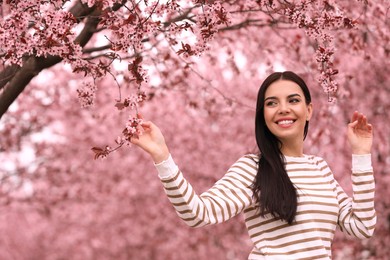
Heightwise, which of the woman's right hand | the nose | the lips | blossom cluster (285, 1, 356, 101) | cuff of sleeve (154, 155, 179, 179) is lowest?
cuff of sleeve (154, 155, 179, 179)

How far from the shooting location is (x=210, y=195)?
9.99ft

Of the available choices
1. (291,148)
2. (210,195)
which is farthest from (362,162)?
(210,195)

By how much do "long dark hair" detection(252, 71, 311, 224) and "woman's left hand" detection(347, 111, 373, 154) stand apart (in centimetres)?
31

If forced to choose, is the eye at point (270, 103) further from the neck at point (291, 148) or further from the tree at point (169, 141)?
the tree at point (169, 141)

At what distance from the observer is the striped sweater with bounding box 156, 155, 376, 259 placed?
2916 mm

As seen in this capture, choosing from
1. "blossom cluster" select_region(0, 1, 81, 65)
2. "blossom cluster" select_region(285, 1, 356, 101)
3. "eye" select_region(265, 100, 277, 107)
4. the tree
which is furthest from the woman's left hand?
the tree

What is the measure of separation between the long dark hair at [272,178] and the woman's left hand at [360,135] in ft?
1.03

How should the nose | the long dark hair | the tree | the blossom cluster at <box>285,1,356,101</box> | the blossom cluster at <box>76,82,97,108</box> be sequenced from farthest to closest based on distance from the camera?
1. the tree
2. the blossom cluster at <box>76,82,97,108</box>
3. the blossom cluster at <box>285,1,356,101</box>
4. the nose
5. the long dark hair

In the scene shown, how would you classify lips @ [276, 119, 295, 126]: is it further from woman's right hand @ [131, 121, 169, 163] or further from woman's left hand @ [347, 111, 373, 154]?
woman's right hand @ [131, 121, 169, 163]

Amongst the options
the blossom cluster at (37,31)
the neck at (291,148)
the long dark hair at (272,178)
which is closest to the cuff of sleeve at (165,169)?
the long dark hair at (272,178)

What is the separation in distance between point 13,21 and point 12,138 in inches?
302

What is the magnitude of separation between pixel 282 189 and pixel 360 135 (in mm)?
544

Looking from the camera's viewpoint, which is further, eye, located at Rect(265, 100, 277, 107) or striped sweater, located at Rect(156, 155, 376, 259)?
eye, located at Rect(265, 100, 277, 107)

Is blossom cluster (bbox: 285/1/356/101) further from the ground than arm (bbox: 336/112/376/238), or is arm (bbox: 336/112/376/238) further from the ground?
blossom cluster (bbox: 285/1/356/101)
